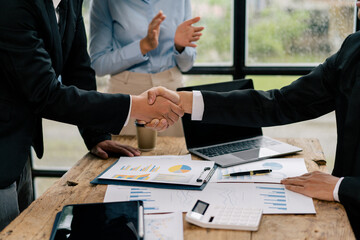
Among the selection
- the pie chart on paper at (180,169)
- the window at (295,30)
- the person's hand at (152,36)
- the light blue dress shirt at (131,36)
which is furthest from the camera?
the window at (295,30)

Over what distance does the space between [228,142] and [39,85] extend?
82cm

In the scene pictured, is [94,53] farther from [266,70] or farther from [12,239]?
[12,239]

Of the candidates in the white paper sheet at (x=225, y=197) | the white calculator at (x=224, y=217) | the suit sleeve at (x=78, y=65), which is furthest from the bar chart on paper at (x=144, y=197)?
the suit sleeve at (x=78, y=65)

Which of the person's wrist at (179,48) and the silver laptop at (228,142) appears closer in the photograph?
the silver laptop at (228,142)

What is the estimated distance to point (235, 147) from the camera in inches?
68.2

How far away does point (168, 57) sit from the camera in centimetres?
238

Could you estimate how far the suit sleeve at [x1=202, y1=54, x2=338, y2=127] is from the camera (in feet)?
5.42

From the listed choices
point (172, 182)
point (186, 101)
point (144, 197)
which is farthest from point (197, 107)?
point (144, 197)

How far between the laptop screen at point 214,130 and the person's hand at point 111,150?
235 mm

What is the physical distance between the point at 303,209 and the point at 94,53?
1.56 metres

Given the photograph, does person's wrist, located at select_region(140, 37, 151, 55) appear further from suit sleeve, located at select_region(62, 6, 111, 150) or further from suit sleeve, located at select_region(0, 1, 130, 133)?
suit sleeve, located at select_region(0, 1, 130, 133)

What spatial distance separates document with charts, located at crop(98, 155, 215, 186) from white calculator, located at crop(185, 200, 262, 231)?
18 cm

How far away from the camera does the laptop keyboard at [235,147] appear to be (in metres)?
1.68

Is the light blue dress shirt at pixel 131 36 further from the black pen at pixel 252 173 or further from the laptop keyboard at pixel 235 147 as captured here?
the black pen at pixel 252 173
